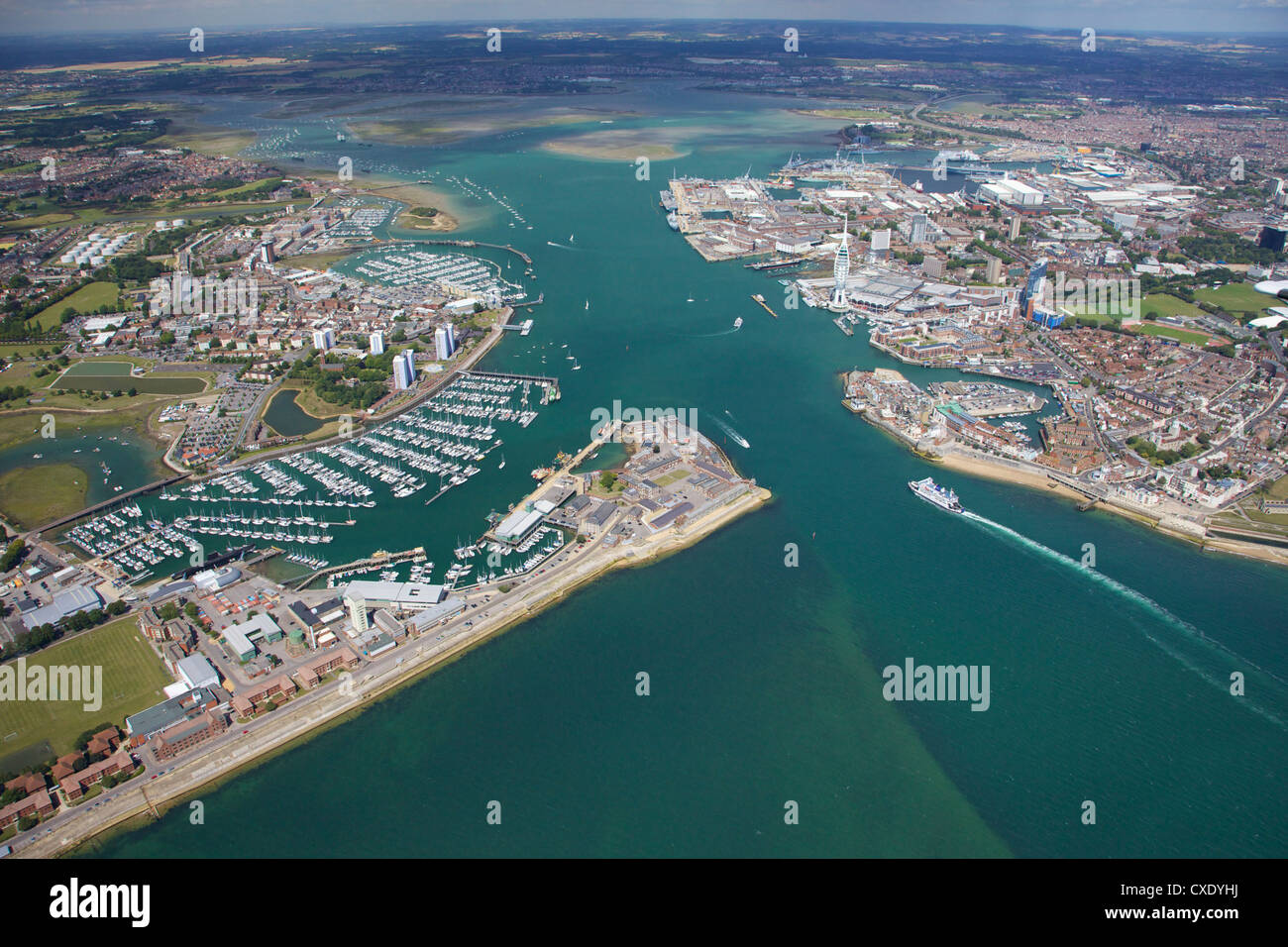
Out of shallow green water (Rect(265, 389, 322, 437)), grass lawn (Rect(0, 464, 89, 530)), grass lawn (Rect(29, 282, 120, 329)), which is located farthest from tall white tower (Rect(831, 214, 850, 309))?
grass lawn (Rect(29, 282, 120, 329))

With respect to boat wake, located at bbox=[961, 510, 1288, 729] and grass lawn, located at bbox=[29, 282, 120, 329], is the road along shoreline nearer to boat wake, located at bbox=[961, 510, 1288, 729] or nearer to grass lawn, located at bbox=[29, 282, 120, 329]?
boat wake, located at bbox=[961, 510, 1288, 729]

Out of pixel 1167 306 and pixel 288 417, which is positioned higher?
pixel 1167 306

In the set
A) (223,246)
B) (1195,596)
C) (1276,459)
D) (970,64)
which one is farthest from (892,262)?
(970,64)

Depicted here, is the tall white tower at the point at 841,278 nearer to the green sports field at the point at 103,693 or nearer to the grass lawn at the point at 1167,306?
the grass lawn at the point at 1167,306

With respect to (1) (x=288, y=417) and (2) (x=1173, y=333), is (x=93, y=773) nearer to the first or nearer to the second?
(1) (x=288, y=417)

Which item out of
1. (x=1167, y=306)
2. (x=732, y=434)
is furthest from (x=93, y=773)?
(x=1167, y=306)
